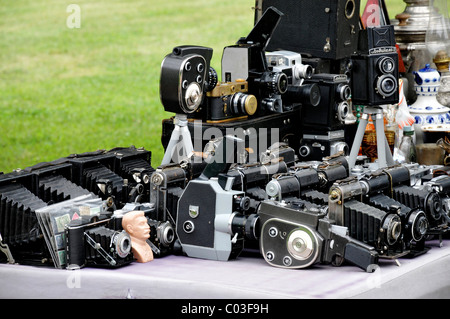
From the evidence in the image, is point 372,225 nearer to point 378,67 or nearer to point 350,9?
point 378,67

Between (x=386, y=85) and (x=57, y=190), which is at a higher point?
(x=386, y=85)

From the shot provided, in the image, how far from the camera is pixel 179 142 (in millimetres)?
5082

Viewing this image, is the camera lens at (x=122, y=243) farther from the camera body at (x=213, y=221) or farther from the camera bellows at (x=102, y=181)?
the camera bellows at (x=102, y=181)

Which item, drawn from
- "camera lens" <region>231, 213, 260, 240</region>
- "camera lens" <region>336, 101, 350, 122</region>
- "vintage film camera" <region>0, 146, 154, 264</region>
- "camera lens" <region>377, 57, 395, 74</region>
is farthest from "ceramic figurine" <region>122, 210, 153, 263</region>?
"camera lens" <region>377, 57, 395, 74</region>

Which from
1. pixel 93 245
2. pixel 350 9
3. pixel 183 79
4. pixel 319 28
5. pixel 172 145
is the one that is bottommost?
pixel 93 245

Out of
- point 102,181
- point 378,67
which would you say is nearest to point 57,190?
point 102,181

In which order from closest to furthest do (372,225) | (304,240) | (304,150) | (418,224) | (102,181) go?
(304,240), (372,225), (418,224), (102,181), (304,150)

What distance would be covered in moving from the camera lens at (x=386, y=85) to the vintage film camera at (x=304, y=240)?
4.48ft

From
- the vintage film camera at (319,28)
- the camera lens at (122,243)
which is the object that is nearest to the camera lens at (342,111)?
the vintage film camera at (319,28)

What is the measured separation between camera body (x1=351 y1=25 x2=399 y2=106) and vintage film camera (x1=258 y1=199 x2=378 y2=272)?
136cm

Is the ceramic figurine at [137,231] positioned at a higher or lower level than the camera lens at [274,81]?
lower

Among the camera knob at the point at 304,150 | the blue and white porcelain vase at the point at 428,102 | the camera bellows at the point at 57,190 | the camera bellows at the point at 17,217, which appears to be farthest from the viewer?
the blue and white porcelain vase at the point at 428,102

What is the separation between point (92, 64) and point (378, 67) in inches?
315

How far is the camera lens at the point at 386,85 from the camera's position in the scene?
17.1ft
